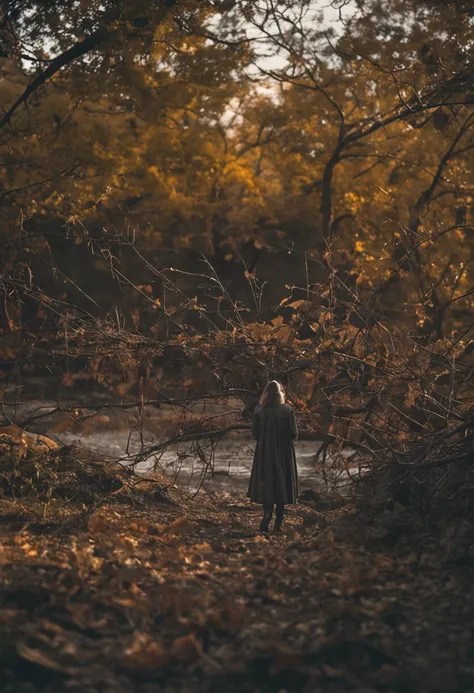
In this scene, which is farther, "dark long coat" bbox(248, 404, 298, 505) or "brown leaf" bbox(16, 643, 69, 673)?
"dark long coat" bbox(248, 404, 298, 505)

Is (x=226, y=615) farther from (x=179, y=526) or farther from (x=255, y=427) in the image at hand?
(x=255, y=427)

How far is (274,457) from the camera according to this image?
9.76 meters

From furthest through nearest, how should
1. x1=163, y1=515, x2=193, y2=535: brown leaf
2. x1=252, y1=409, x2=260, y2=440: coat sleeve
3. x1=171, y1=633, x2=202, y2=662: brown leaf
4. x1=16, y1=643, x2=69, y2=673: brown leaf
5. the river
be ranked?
the river, x1=252, y1=409, x2=260, y2=440: coat sleeve, x1=163, y1=515, x2=193, y2=535: brown leaf, x1=171, y1=633, x2=202, y2=662: brown leaf, x1=16, y1=643, x2=69, y2=673: brown leaf

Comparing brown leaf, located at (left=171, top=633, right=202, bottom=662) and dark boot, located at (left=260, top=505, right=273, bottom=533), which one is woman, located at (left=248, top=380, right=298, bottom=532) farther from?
brown leaf, located at (left=171, top=633, right=202, bottom=662)

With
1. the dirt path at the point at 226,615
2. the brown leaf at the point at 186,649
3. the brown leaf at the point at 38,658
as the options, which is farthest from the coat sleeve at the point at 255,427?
the brown leaf at the point at 38,658

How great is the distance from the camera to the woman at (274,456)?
9.73 m

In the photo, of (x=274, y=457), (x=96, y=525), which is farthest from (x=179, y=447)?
(x=96, y=525)

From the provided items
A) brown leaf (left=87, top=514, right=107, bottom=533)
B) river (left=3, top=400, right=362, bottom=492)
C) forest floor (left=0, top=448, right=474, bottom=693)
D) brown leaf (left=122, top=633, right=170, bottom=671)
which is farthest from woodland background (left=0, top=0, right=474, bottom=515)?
brown leaf (left=122, top=633, right=170, bottom=671)

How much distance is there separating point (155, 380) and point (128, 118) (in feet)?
38.5

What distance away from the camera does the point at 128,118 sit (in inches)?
844

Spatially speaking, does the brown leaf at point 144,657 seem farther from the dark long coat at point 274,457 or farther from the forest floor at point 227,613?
the dark long coat at point 274,457

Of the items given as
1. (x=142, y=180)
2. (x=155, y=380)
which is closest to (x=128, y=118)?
(x=142, y=180)

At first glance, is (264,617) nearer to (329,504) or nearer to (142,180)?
(329,504)

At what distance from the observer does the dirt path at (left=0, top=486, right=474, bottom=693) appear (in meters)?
5.07
